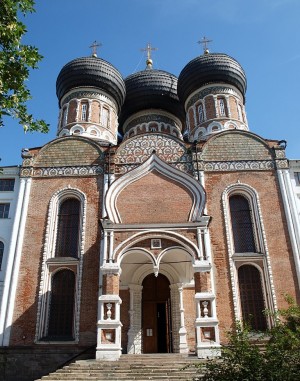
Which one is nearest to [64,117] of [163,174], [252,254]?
[163,174]

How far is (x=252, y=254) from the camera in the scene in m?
13.4

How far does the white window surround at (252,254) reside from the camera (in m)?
12.8

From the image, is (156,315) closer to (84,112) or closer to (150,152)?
(150,152)

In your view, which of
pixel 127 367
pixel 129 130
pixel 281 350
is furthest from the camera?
pixel 129 130

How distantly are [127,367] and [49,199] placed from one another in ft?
24.3

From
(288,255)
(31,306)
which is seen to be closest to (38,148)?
(31,306)

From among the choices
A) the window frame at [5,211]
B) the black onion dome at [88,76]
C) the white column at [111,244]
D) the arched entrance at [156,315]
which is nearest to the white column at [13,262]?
the window frame at [5,211]

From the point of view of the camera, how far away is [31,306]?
1303 centimetres

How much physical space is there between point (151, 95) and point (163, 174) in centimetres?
977

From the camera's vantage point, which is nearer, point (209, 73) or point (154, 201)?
point (154, 201)

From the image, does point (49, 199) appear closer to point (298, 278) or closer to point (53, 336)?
→ point (53, 336)

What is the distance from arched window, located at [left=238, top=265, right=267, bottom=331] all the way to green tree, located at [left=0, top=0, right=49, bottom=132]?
29.6ft

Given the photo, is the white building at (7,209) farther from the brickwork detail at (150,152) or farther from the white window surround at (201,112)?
the white window surround at (201,112)

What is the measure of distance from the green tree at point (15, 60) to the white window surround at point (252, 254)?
335 inches
